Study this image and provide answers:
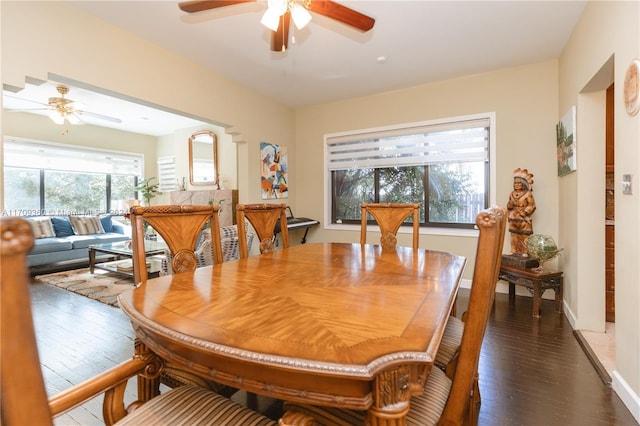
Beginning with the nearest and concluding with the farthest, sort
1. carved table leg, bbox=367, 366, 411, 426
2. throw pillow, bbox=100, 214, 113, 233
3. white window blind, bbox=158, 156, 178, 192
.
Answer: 1. carved table leg, bbox=367, 366, 411, 426
2. throw pillow, bbox=100, 214, 113, 233
3. white window blind, bbox=158, 156, 178, 192

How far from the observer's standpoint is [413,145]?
13.4 ft

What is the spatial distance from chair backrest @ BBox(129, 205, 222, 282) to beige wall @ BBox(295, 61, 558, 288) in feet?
10.2

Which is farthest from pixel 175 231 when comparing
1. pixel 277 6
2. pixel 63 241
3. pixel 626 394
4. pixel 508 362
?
pixel 63 241

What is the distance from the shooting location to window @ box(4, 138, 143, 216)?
5.26m

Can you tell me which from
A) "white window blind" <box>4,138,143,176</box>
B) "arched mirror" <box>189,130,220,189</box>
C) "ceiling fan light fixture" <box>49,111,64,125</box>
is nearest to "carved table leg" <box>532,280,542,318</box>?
"arched mirror" <box>189,130,220,189</box>

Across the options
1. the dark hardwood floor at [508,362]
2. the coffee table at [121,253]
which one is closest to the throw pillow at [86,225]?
the coffee table at [121,253]

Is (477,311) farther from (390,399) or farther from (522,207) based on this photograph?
(522,207)

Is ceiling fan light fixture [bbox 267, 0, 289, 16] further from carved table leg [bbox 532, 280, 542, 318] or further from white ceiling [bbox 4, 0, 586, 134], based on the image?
carved table leg [bbox 532, 280, 542, 318]

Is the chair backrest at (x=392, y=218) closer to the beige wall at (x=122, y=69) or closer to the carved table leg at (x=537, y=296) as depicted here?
the carved table leg at (x=537, y=296)

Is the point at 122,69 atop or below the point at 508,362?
atop

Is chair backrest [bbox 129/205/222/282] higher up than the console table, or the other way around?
chair backrest [bbox 129/205/222/282]

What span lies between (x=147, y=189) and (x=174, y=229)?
5626 millimetres

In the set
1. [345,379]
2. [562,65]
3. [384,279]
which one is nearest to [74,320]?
[384,279]

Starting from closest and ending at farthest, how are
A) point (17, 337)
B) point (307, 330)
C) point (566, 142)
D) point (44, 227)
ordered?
point (17, 337), point (307, 330), point (566, 142), point (44, 227)
